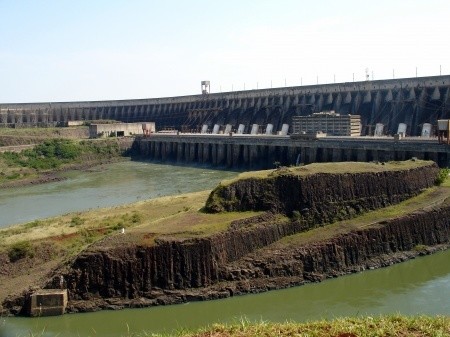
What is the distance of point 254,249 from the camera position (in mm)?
27000

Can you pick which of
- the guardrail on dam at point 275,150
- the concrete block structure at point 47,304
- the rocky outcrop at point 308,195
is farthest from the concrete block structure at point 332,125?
the concrete block structure at point 47,304

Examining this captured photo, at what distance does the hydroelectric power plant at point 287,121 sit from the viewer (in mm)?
55188

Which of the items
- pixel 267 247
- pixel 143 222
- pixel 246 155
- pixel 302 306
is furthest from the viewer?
pixel 246 155

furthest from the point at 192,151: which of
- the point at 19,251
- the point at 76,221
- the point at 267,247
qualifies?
the point at 267,247

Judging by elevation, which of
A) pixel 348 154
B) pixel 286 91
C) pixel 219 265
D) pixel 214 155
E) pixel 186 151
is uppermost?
pixel 286 91

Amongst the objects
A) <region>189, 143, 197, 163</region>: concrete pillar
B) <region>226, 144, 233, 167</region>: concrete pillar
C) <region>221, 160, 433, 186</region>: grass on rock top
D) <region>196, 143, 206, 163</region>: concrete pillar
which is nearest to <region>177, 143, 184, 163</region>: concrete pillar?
<region>189, 143, 197, 163</region>: concrete pillar

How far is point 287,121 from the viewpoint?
80438mm

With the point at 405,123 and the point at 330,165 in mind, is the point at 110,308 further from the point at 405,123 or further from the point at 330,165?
the point at 405,123

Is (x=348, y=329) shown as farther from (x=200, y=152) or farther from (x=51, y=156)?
(x=51, y=156)

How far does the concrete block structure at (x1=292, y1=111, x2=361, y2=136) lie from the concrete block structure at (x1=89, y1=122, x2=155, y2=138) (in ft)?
118

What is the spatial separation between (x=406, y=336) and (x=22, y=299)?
54.8 ft

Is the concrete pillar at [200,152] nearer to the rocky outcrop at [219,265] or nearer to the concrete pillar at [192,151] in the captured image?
the concrete pillar at [192,151]

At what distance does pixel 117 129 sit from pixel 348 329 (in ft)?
283

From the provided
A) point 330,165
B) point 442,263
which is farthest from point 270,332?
point 330,165
